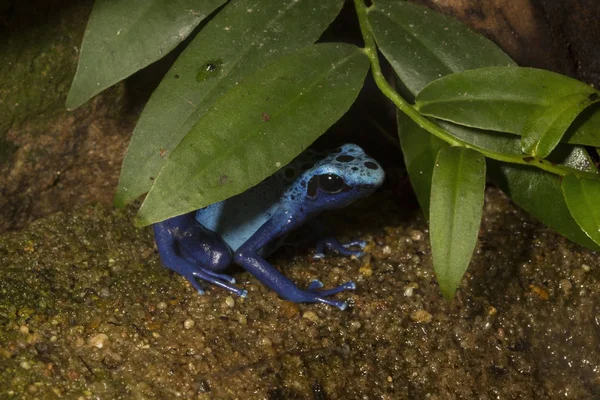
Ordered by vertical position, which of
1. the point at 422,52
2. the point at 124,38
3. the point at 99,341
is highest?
the point at 124,38

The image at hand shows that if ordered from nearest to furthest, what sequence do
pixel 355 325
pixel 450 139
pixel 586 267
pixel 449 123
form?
pixel 450 139
pixel 449 123
pixel 355 325
pixel 586 267

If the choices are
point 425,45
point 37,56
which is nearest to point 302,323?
point 425,45

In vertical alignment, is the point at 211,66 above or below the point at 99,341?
above

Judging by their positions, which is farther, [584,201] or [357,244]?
[357,244]

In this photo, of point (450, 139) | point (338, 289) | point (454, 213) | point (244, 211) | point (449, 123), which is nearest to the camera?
point (454, 213)

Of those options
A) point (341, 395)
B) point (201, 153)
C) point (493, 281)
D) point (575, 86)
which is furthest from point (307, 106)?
point (493, 281)

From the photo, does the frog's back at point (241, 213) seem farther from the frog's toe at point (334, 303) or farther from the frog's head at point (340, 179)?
the frog's toe at point (334, 303)

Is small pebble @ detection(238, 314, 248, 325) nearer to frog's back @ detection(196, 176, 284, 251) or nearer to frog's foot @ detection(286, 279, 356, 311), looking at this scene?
frog's foot @ detection(286, 279, 356, 311)

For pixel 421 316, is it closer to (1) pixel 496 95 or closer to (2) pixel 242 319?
(2) pixel 242 319

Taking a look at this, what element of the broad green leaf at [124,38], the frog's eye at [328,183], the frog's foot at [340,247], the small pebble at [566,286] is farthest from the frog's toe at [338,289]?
the broad green leaf at [124,38]
